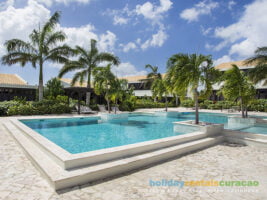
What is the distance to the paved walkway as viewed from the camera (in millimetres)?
3408

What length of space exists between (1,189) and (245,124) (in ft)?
48.6

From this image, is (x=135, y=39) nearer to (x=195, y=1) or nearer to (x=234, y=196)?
(x=195, y=1)

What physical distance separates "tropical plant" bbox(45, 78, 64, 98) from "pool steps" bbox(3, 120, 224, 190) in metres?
18.5

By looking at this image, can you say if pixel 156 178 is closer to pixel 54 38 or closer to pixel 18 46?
pixel 54 38

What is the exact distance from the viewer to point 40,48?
16844 mm

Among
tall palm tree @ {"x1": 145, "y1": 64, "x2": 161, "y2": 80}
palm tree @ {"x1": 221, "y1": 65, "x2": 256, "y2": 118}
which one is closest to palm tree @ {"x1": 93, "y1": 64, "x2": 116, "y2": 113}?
palm tree @ {"x1": 221, "y1": 65, "x2": 256, "y2": 118}

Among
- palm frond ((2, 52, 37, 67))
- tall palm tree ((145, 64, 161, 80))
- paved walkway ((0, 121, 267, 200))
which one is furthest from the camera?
tall palm tree ((145, 64, 161, 80))

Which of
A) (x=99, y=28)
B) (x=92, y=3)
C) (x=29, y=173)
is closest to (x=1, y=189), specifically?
(x=29, y=173)

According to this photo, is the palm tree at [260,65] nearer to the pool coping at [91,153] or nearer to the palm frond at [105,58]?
the pool coping at [91,153]

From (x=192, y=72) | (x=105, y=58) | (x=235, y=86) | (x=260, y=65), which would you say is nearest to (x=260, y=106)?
(x=260, y=65)

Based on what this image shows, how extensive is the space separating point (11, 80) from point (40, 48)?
31.8 ft

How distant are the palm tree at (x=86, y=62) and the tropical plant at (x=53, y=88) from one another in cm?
439

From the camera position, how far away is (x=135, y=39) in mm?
22078

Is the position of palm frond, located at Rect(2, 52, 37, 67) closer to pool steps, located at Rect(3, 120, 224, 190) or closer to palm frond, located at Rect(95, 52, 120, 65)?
palm frond, located at Rect(95, 52, 120, 65)
